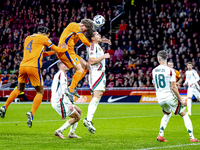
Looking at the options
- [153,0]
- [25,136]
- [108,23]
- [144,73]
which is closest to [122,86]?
[144,73]

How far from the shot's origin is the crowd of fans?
2239 centimetres

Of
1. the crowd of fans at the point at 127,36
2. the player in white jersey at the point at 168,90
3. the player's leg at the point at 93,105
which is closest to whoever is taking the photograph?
the player in white jersey at the point at 168,90

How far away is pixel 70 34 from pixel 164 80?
304 cm

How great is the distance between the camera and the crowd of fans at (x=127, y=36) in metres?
22.4

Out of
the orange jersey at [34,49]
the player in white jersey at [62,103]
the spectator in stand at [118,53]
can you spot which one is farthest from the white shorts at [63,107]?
the spectator in stand at [118,53]

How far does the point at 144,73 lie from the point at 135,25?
4520 mm

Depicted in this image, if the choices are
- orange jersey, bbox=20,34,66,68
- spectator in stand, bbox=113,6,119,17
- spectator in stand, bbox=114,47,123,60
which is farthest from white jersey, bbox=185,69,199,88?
spectator in stand, bbox=113,6,119,17

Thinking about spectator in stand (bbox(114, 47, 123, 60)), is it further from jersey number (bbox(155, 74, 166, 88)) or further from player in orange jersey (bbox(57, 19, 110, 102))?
jersey number (bbox(155, 74, 166, 88))

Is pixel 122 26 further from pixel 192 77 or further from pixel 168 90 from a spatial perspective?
pixel 168 90

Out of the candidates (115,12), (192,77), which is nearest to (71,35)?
(192,77)

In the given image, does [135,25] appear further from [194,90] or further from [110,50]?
[194,90]

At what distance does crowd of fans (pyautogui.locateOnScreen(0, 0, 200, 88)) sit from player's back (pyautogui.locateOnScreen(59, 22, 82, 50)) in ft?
43.5

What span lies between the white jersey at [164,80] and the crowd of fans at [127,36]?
574 inches

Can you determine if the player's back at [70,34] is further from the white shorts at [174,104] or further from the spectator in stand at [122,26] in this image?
the spectator in stand at [122,26]
